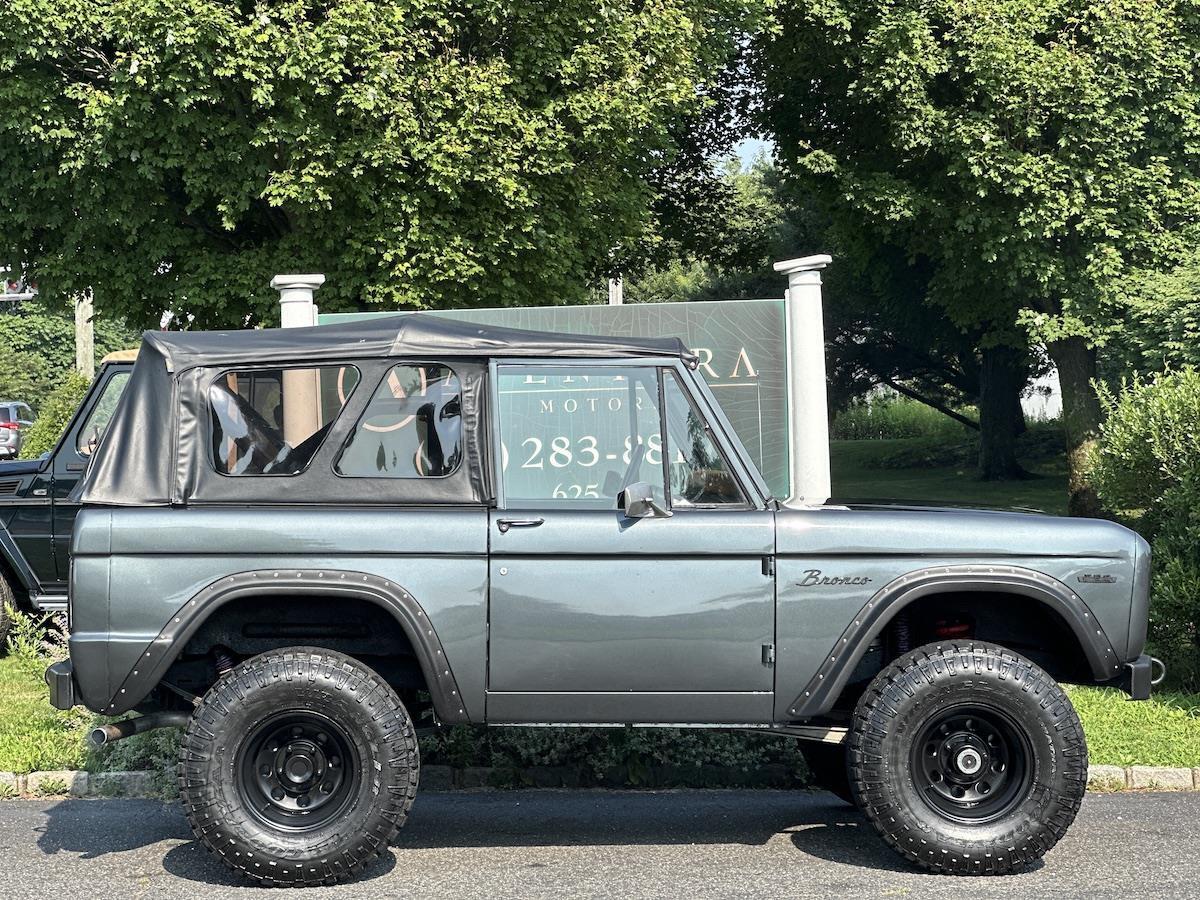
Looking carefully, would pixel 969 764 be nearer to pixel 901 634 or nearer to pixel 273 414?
pixel 901 634

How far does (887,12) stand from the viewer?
21328 mm

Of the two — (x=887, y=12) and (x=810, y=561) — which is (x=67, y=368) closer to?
(x=887, y=12)

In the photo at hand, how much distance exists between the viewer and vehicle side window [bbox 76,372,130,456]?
1095 centimetres

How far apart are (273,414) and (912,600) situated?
268cm

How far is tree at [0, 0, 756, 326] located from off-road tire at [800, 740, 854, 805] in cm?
1107

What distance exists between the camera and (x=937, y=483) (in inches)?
1339

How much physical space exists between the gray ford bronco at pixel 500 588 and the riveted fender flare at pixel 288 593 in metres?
0.01

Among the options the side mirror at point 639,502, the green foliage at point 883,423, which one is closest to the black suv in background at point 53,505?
the side mirror at point 639,502

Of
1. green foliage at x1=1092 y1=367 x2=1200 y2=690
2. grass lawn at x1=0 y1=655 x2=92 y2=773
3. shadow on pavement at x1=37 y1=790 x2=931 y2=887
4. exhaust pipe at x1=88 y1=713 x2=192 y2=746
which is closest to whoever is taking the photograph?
exhaust pipe at x1=88 y1=713 x2=192 y2=746

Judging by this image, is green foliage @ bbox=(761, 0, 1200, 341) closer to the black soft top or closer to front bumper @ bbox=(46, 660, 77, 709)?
the black soft top

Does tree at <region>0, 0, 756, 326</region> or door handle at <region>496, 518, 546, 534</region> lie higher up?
tree at <region>0, 0, 756, 326</region>

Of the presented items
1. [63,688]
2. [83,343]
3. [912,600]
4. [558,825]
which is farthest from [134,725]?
[83,343]

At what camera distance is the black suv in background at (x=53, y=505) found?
10.9 m

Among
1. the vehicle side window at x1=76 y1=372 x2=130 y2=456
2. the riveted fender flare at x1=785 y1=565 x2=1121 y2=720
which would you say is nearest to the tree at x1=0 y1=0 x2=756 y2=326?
the vehicle side window at x1=76 y1=372 x2=130 y2=456
